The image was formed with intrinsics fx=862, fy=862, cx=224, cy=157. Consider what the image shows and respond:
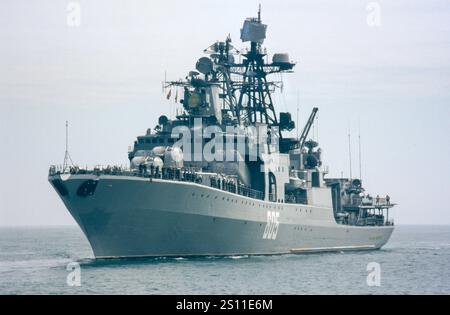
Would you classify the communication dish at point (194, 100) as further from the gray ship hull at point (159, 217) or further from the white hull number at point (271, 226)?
the white hull number at point (271, 226)

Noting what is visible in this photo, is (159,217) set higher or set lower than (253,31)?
lower

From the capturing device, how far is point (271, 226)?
5706 centimetres

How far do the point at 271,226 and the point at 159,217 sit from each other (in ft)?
39.4

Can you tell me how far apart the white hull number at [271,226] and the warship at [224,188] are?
8cm

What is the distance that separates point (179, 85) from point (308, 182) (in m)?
13.4

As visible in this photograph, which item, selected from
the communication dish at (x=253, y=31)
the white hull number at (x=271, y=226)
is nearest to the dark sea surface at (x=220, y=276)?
the white hull number at (x=271, y=226)

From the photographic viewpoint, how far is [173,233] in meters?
48.2

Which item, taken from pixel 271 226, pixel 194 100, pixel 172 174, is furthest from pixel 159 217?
pixel 194 100

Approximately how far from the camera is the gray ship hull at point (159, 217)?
4662 centimetres

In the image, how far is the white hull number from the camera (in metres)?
56.4

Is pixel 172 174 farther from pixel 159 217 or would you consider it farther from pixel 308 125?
pixel 308 125

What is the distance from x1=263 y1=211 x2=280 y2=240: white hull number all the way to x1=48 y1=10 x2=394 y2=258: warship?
75 millimetres

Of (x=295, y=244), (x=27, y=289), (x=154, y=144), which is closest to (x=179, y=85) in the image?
(x=154, y=144)
